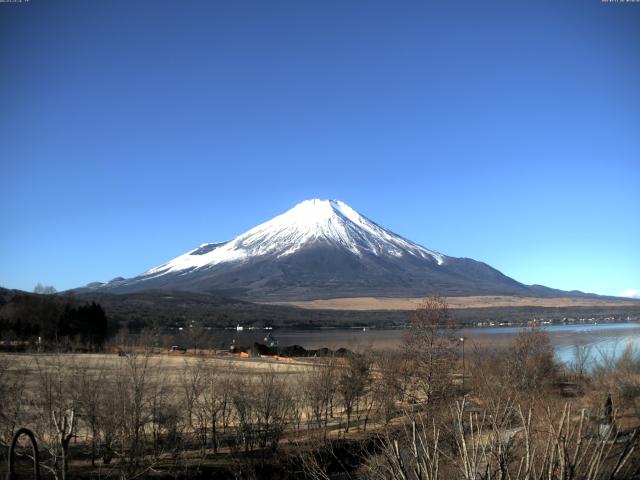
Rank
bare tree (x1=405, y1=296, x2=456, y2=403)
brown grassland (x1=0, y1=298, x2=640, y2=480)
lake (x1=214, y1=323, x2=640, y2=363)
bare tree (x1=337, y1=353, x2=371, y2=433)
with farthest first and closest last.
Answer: lake (x1=214, y1=323, x2=640, y2=363)
bare tree (x1=337, y1=353, x2=371, y2=433)
bare tree (x1=405, y1=296, x2=456, y2=403)
brown grassland (x1=0, y1=298, x2=640, y2=480)

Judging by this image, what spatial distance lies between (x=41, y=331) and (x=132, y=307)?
80406 millimetres

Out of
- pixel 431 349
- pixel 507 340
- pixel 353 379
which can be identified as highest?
pixel 431 349

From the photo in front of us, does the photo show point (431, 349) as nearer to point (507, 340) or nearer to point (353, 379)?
point (353, 379)

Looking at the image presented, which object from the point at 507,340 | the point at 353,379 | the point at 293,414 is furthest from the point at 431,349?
the point at 507,340

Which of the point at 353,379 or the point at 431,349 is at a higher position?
the point at 431,349

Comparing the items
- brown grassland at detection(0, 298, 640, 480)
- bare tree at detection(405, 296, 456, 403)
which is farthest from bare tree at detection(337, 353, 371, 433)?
bare tree at detection(405, 296, 456, 403)

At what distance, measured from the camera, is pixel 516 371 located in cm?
3209

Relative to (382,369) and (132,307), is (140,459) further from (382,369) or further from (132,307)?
(132,307)

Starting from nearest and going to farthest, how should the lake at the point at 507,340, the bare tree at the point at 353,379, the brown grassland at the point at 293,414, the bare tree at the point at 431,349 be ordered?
the brown grassland at the point at 293,414 < the bare tree at the point at 431,349 < the bare tree at the point at 353,379 < the lake at the point at 507,340

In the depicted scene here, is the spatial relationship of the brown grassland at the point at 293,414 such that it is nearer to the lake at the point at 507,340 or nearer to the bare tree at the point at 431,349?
the bare tree at the point at 431,349

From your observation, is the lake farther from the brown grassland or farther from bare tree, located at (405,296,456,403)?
the brown grassland

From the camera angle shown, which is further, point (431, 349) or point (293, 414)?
point (293, 414)

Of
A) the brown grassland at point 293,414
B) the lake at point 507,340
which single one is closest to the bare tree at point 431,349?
the brown grassland at point 293,414

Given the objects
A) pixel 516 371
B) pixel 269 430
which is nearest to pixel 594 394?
pixel 516 371
